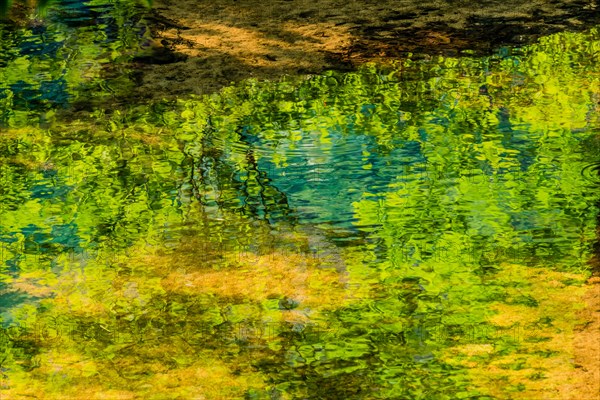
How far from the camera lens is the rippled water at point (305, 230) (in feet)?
10.5

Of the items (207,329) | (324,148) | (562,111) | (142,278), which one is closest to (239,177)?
(324,148)

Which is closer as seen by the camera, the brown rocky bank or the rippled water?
the rippled water

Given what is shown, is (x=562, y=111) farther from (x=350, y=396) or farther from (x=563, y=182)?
(x=350, y=396)

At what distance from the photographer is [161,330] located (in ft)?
11.2

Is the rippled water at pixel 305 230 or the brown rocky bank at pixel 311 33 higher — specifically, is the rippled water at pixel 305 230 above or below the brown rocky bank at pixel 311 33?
below

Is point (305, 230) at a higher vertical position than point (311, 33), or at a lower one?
lower

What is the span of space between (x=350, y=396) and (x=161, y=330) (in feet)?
2.52

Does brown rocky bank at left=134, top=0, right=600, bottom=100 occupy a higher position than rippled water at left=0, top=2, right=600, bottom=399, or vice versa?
brown rocky bank at left=134, top=0, right=600, bottom=100

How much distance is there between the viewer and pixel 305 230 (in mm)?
4094

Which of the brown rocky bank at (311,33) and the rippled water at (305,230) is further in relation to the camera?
the brown rocky bank at (311,33)

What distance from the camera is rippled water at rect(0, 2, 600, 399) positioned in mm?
3188

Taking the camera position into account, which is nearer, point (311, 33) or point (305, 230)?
point (305, 230)

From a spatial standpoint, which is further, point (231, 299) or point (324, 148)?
point (324, 148)

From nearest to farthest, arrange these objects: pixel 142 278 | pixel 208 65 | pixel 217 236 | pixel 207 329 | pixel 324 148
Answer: pixel 207 329 → pixel 142 278 → pixel 217 236 → pixel 324 148 → pixel 208 65
